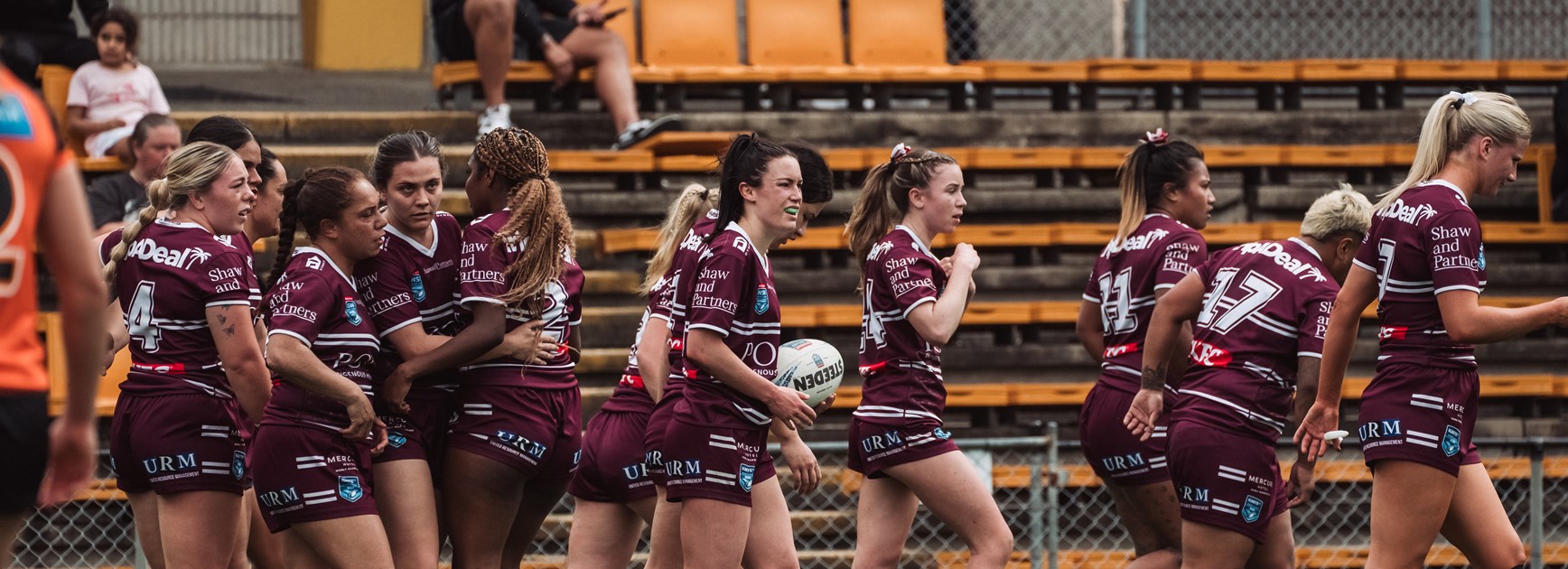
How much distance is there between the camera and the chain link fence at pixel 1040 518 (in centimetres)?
738

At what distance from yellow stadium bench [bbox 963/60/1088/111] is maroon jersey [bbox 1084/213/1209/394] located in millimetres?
4419

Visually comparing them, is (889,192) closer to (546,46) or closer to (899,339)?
(899,339)

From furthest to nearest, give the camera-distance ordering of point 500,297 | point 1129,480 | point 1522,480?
point 1522,480, point 1129,480, point 500,297

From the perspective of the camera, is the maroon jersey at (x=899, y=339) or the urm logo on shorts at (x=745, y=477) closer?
the urm logo on shorts at (x=745, y=477)

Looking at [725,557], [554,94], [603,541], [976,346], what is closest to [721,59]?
[554,94]

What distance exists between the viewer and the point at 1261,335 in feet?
18.4

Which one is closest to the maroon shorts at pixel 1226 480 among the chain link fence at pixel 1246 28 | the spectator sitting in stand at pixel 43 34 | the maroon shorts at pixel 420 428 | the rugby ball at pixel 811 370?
the rugby ball at pixel 811 370

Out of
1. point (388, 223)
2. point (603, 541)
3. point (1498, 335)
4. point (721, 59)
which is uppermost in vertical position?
point (721, 59)

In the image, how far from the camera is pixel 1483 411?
9625 mm

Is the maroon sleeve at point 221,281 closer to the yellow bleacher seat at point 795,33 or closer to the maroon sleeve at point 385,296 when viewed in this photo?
the maroon sleeve at point 385,296

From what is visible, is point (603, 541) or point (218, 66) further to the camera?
point (218, 66)

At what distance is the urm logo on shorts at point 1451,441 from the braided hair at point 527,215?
276 centimetres

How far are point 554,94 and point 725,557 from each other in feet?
20.3

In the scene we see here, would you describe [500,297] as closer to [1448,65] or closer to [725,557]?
[725,557]
